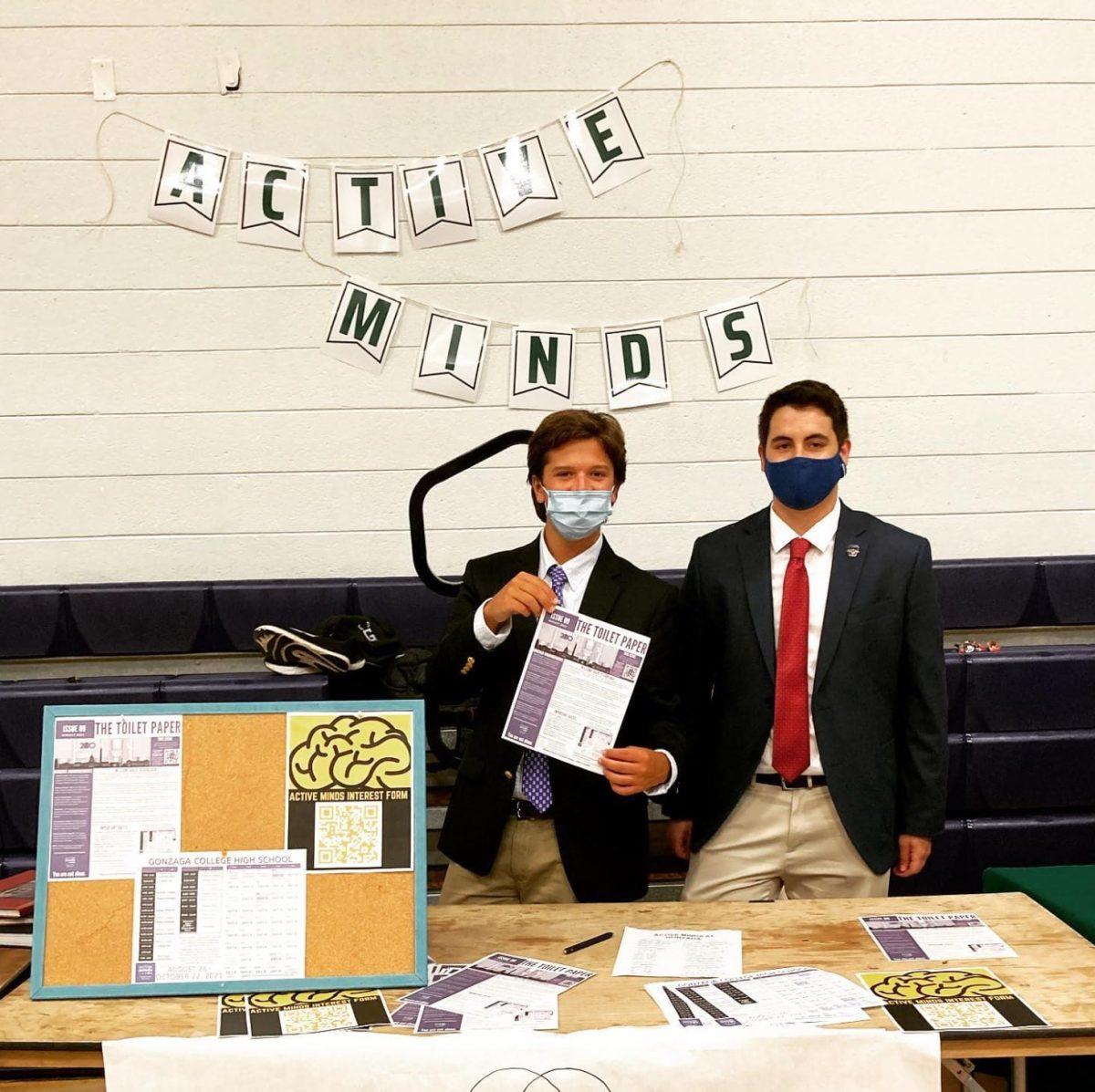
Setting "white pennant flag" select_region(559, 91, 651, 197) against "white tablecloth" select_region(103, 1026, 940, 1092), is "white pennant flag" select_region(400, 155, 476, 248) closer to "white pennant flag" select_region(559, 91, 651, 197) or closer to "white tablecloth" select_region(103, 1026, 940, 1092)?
"white pennant flag" select_region(559, 91, 651, 197)

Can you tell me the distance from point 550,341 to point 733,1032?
3.35 meters

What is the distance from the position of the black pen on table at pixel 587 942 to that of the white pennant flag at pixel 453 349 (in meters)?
2.68

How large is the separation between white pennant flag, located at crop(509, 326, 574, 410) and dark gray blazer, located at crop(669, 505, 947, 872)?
6.54 ft

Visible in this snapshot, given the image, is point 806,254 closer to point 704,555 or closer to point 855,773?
point 704,555

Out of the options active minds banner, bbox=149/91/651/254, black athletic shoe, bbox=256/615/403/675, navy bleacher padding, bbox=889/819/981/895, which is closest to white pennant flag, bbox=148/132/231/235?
active minds banner, bbox=149/91/651/254

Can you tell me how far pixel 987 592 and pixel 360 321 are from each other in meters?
2.44

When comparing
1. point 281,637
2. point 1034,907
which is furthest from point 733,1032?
point 281,637

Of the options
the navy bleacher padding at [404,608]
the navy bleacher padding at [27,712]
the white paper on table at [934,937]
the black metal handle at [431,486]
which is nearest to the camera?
the white paper on table at [934,937]

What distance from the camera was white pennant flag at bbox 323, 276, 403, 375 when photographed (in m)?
4.15

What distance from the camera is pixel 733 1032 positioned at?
42.2 inches

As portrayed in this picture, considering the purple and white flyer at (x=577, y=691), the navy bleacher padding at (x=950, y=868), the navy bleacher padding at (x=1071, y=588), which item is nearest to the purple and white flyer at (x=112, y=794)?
the purple and white flyer at (x=577, y=691)

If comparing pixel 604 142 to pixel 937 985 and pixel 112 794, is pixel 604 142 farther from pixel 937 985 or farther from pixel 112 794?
pixel 937 985

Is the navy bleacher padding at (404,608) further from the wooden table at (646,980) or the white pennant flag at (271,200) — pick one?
the wooden table at (646,980)

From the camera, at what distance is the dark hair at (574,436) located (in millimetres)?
2125
